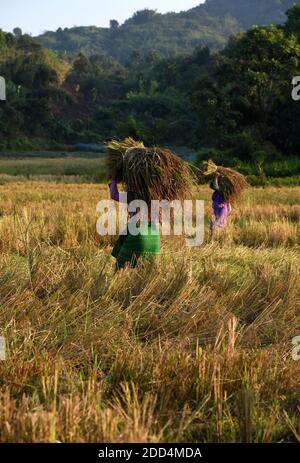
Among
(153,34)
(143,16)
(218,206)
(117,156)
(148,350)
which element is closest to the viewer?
(148,350)

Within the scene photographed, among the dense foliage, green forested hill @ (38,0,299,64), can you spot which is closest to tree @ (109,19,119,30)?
green forested hill @ (38,0,299,64)

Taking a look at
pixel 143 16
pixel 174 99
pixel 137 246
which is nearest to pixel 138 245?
pixel 137 246

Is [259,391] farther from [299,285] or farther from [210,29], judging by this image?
[210,29]

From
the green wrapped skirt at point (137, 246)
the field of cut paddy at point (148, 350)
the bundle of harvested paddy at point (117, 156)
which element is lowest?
the field of cut paddy at point (148, 350)

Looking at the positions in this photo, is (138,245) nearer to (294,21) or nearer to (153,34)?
→ (294,21)

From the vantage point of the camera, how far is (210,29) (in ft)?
551

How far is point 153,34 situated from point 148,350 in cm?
16823

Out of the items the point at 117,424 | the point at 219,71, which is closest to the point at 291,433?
the point at 117,424

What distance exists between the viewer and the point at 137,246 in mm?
4555

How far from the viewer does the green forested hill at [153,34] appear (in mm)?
153625

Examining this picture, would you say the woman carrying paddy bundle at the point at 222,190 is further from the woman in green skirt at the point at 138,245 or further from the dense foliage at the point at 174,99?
the dense foliage at the point at 174,99

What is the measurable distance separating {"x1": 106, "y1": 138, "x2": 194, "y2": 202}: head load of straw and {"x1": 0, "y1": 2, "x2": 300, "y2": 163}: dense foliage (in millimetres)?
19975

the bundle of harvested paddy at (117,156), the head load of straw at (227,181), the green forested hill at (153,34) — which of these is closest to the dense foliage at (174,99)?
the head load of straw at (227,181)

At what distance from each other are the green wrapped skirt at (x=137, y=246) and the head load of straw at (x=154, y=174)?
0.25 metres
